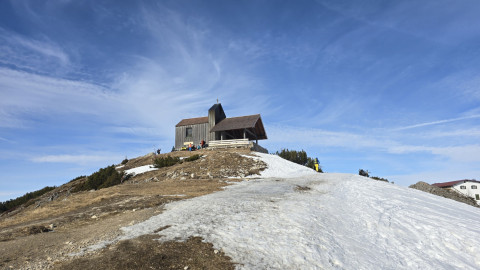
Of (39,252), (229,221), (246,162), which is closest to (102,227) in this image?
(39,252)

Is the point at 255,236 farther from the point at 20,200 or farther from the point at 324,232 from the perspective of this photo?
the point at 20,200

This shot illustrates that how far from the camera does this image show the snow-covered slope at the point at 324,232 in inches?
251

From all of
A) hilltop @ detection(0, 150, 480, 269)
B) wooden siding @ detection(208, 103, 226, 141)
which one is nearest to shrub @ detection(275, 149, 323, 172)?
wooden siding @ detection(208, 103, 226, 141)

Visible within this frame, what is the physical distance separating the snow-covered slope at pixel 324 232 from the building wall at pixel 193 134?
31546mm

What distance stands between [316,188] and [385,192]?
11.6 ft

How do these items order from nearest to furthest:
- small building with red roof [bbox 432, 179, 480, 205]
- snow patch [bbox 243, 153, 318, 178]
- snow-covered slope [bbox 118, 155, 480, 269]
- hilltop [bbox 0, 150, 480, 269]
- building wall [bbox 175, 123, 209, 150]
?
hilltop [bbox 0, 150, 480, 269], snow-covered slope [bbox 118, 155, 480, 269], snow patch [bbox 243, 153, 318, 178], building wall [bbox 175, 123, 209, 150], small building with red roof [bbox 432, 179, 480, 205]

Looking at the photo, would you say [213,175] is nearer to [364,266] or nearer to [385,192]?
[385,192]

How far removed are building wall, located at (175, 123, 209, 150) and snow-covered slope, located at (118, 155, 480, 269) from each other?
31546 mm

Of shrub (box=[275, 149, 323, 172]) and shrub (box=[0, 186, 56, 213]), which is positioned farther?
shrub (box=[275, 149, 323, 172])

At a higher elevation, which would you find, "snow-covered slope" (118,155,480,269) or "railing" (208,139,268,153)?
"railing" (208,139,268,153)

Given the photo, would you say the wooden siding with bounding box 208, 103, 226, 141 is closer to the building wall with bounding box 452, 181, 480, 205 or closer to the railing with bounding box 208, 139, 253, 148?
the railing with bounding box 208, 139, 253, 148

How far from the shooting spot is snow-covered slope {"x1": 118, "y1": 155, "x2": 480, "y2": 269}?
6.37 meters

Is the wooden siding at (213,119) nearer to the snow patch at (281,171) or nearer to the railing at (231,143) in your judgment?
the railing at (231,143)

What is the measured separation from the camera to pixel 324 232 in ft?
25.9
